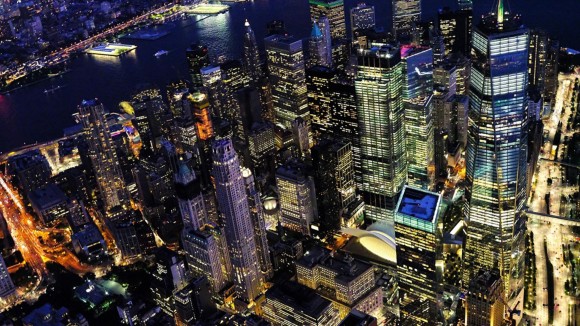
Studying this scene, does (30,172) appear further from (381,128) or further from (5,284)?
(381,128)

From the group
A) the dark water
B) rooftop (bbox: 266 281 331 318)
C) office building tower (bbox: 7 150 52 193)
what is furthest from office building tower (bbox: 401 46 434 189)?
office building tower (bbox: 7 150 52 193)

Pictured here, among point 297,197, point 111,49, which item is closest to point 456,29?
point 297,197

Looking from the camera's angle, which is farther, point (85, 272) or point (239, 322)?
point (85, 272)

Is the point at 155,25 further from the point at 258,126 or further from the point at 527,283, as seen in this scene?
the point at 527,283

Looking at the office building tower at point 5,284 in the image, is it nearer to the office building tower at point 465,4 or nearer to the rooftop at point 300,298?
the rooftop at point 300,298

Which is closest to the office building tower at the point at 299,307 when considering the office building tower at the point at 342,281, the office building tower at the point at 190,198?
the office building tower at the point at 342,281

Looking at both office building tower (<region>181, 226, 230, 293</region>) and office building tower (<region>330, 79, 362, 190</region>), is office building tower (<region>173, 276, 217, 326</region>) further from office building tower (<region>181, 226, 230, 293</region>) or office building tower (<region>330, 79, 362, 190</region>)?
office building tower (<region>330, 79, 362, 190</region>)

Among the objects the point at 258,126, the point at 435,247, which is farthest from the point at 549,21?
the point at 435,247
